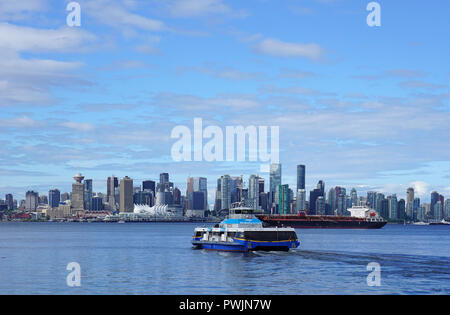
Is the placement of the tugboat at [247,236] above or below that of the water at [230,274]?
above

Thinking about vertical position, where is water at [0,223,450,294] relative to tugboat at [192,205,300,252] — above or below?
→ below

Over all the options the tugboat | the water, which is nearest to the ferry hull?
the tugboat

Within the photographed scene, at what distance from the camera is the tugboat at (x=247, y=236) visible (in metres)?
95.2

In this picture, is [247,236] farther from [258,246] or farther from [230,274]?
[230,274]

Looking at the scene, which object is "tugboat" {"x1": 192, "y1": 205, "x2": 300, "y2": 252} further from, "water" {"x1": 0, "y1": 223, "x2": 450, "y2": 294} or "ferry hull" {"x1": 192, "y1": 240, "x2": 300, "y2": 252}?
"water" {"x1": 0, "y1": 223, "x2": 450, "y2": 294}

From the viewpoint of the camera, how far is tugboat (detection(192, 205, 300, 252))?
95.2m

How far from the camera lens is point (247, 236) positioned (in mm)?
95062

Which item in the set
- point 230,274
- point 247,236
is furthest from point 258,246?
point 230,274

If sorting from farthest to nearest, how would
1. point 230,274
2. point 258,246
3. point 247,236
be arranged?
1. point 258,246
2. point 247,236
3. point 230,274

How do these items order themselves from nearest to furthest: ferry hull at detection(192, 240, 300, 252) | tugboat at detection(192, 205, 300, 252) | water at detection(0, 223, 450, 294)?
1. water at detection(0, 223, 450, 294)
2. ferry hull at detection(192, 240, 300, 252)
3. tugboat at detection(192, 205, 300, 252)

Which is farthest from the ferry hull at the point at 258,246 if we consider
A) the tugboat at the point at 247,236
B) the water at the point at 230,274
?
the water at the point at 230,274

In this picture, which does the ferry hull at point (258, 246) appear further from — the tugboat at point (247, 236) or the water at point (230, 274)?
the water at point (230, 274)

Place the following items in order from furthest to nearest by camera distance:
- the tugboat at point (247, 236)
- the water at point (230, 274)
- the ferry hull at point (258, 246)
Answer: the tugboat at point (247, 236) → the ferry hull at point (258, 246) → the water at point (230, 274)
